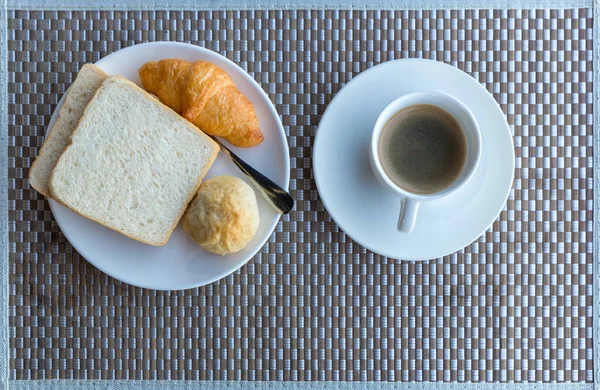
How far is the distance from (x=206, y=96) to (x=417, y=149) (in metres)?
0.43

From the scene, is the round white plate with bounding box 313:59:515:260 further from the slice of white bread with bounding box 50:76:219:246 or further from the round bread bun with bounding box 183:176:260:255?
the slice of white bread with bounding box 50:76:219:246

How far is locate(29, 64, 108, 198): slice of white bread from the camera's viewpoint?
3.53 feet

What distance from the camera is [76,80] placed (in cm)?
107

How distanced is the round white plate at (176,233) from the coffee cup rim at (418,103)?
199mm

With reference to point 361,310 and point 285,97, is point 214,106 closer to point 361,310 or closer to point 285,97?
point 285,97

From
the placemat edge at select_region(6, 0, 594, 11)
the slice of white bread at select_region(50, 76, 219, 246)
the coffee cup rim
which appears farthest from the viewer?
the placemat edge at select_region(6, 0, 594, 11)

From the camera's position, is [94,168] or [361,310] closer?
[94,168]

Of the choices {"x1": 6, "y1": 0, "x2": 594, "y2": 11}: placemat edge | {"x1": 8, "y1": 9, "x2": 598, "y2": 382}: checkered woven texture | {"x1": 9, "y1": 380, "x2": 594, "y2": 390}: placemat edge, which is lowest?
{"x1": 9, "y1": 380, "x2": 594, "y2": 390}: placemat edge

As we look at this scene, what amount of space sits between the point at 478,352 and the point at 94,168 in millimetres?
930

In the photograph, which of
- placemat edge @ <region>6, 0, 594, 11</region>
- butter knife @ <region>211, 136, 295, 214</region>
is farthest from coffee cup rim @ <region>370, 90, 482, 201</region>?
placemat edge @ <region>6, 0, 594, 11</region>

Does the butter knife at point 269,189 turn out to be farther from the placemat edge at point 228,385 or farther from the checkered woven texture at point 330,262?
the placemat edge at point 228,385

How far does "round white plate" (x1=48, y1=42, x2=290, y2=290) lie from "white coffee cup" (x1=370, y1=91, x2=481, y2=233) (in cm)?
20

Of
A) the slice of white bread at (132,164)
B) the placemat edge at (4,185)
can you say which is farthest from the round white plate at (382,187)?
the placemat edge at (4,185)

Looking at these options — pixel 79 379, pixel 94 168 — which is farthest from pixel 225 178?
pixel 79 379
